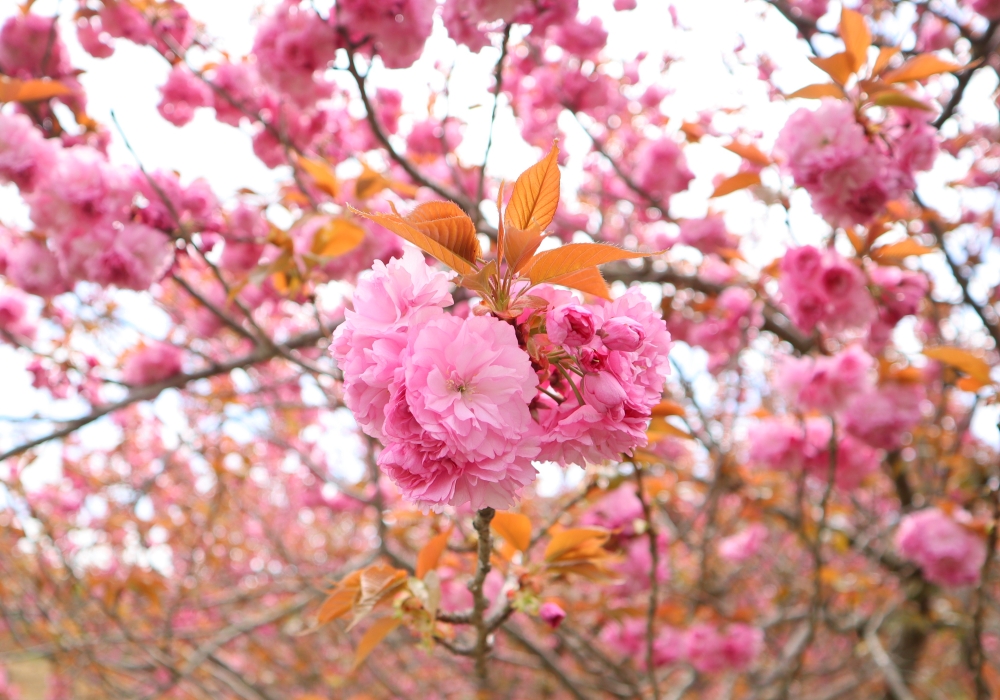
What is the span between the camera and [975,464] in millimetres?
2697

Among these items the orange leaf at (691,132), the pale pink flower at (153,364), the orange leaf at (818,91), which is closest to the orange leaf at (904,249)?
the orange leaf at (818,91)

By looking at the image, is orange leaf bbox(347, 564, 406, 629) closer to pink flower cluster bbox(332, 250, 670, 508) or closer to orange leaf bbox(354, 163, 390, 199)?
pink flower cluster bbox(332, 250, 670, 508)

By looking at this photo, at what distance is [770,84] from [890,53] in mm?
2717

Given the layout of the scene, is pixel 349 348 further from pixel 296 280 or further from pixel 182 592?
pixel 182 592

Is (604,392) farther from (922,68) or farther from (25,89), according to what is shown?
(25,89)

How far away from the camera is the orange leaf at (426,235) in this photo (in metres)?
0.66

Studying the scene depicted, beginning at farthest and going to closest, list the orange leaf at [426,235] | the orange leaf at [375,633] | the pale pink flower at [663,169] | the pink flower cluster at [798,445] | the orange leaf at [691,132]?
the pale pink flower at [663,169] → the pink flower cluster at [798,445] → the orange leaf at [691,132] → the orange leaf at [375,633] → the orange leaf at [426,235]

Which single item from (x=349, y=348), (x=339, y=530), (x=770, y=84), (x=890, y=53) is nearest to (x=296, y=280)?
(x=349, y=348)

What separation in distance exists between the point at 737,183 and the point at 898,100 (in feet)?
1.20

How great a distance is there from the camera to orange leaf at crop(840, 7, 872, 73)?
1378 mm

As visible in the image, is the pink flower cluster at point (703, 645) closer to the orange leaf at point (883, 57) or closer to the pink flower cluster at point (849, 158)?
the pink flower cluster at point (849, 158)

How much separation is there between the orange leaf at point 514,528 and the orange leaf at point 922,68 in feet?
4.09

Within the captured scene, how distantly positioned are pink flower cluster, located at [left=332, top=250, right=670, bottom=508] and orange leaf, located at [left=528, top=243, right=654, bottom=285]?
5cm

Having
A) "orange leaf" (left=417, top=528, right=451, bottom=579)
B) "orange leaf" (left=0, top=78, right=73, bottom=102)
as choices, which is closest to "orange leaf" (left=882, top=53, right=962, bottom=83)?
"orange leaf" (left=417, top=528, right=451, bottom=579)
